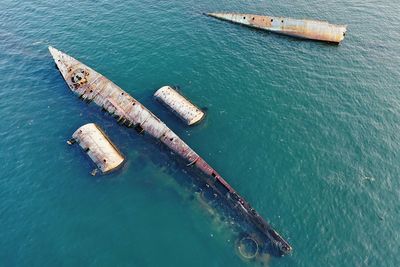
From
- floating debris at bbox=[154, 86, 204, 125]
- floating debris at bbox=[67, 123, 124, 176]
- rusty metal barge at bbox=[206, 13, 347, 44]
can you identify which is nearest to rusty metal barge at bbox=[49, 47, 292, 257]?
floating debris at bbox=[154, 86, 204, 125]

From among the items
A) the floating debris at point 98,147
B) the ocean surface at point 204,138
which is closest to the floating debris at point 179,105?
the ocean surface at point 204,138

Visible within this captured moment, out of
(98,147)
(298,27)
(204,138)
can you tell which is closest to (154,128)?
(204,138)

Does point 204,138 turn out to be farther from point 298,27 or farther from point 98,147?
point 298,27

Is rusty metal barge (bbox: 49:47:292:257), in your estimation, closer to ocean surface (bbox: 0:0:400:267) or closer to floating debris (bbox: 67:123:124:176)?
ocean surface (bbox: 0:0:400:267)

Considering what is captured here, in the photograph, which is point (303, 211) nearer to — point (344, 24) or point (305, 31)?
point (305, 31)

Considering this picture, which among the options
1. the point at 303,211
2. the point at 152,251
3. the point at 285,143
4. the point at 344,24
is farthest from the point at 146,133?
the point at 344,24

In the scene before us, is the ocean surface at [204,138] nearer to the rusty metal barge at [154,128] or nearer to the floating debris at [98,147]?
the floating debris at [98,147]
